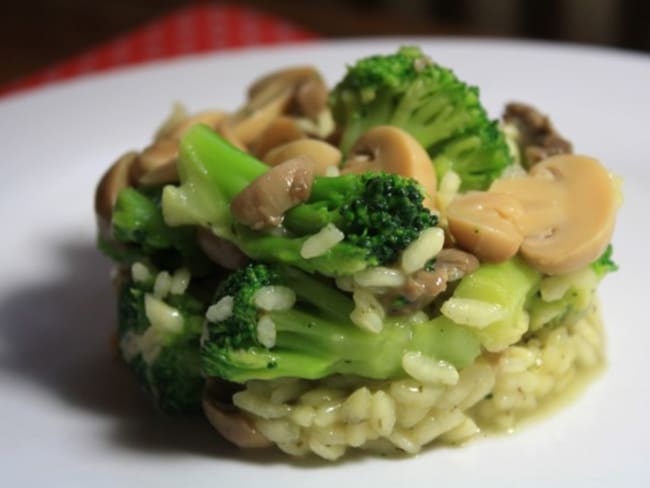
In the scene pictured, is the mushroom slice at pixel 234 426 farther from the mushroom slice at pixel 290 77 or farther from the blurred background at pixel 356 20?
the blurred background at pixel 356 20

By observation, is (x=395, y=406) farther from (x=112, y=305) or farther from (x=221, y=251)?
(x=112, y=305)

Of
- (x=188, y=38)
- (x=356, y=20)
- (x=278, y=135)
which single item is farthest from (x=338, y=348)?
(x=356, y=20)

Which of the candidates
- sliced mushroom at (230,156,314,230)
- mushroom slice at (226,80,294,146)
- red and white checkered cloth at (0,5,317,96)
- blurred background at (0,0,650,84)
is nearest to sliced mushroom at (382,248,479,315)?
sliced mushroom at (230,156,314,230)

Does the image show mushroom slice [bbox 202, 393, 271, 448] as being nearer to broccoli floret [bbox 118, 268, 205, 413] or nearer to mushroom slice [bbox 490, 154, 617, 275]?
broccoli floret [bbox 118, 268, 205, 413]

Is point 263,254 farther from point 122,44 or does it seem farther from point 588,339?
point 122,44

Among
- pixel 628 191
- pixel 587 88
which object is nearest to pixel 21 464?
pixel 628 191
